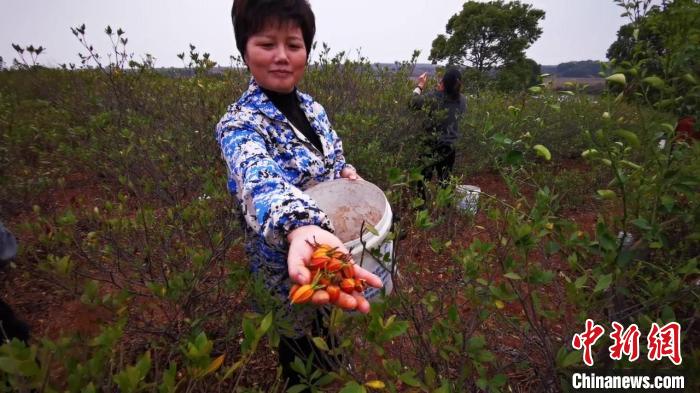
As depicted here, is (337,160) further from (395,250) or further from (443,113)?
(443,113)

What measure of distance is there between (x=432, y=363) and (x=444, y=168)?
366 centimetres

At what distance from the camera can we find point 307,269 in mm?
721

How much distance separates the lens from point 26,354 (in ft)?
2.19

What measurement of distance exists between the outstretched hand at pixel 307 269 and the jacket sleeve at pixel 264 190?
0.03 m

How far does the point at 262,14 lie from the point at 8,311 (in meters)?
2.19

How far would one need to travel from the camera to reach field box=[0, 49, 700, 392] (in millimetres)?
978

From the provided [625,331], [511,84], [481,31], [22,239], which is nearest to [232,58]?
[22,239]

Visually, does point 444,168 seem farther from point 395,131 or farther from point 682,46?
point 682,46

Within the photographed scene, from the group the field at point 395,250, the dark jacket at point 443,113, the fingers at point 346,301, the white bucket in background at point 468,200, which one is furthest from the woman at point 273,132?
the dark jacket at point 443,113

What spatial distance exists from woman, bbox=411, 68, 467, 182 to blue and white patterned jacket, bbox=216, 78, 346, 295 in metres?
3.11

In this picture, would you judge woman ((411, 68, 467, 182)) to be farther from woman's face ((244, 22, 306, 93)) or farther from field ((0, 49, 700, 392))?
woman's face ((244, 22, 306, 93))

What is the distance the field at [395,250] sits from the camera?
978 mm

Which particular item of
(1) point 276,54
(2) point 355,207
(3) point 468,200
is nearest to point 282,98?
(1) point 276,54

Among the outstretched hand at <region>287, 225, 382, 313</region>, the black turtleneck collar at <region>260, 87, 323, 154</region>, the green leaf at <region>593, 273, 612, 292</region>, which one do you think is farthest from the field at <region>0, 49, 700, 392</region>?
the black turtleneck collar at <region>260, 87, 323, 154</region>
